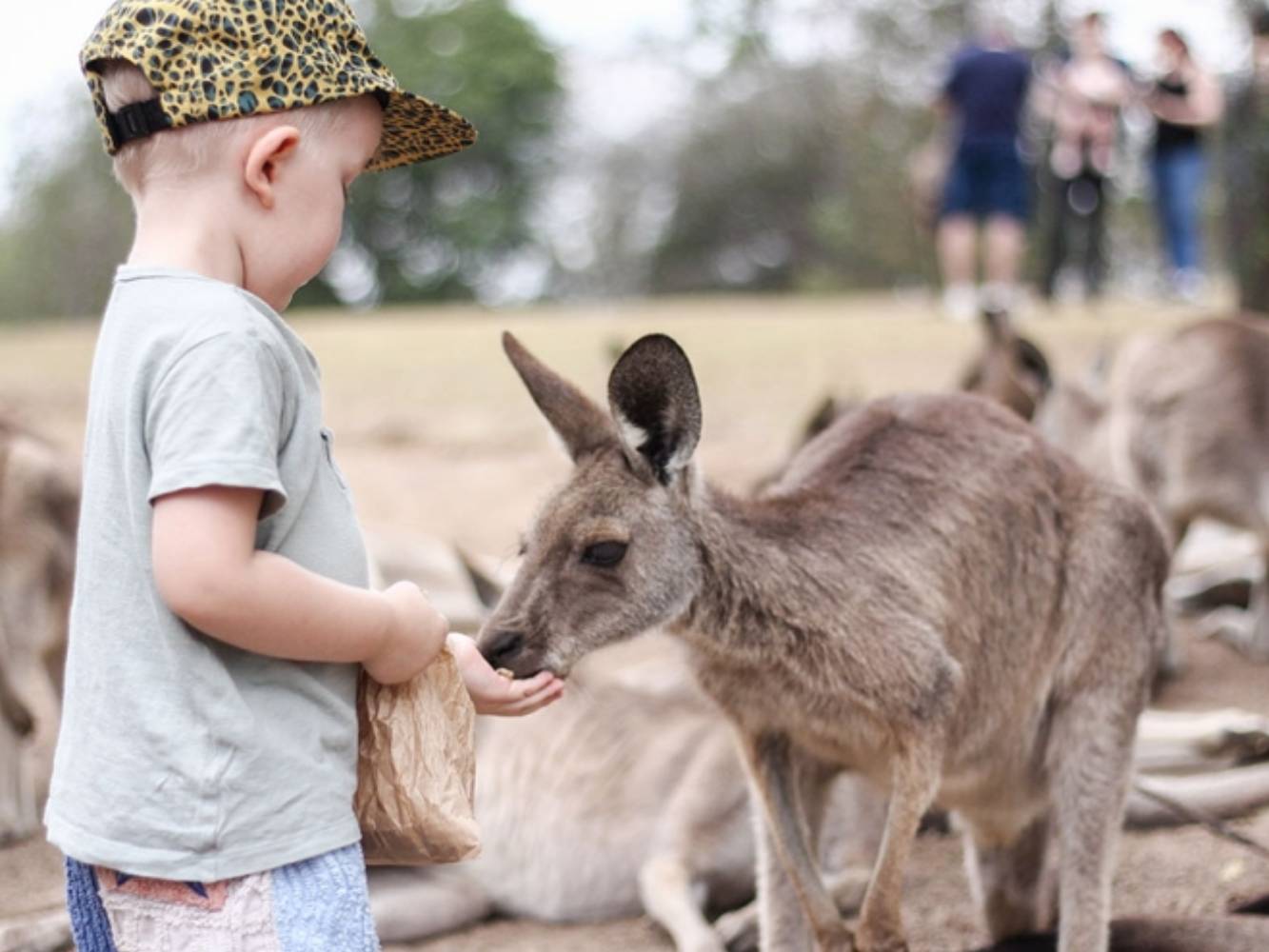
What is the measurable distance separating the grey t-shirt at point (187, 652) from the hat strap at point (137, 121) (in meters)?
0.13

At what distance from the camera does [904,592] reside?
8.25ft

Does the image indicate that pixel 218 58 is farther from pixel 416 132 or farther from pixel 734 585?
pixel 734 585

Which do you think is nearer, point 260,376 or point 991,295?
point 260,376

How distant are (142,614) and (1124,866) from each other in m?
2.38

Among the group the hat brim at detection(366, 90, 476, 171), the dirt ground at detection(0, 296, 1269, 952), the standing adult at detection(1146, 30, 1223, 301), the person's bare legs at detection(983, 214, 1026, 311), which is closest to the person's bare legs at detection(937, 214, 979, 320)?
the person's bare legs at detection(983, 214, 1026, 311)

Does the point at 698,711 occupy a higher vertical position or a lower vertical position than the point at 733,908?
higher

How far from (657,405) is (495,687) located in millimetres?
552

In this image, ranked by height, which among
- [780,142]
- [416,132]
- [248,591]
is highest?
[416,132]

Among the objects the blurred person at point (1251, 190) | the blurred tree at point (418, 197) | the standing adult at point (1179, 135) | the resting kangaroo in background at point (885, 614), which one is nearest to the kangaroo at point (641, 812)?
the resting kangaroo in background at point (885, 614)

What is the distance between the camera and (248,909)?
5.10 feet

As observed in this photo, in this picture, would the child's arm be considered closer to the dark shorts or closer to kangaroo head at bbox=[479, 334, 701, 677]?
kangaroo head at bbox=[479, 334, 701, 677]

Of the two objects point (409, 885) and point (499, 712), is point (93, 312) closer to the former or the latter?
point (409, 885)

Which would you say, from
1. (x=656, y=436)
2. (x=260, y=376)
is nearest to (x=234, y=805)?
(x=260, y=376)

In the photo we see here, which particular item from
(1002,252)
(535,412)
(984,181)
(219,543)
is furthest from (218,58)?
(984,181)
